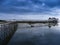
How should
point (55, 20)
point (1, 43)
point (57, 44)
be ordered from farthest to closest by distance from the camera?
point (55, 20)
point (57, 44)
point (1, 43)

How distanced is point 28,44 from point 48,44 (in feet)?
9.98

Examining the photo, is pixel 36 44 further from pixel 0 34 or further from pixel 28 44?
pixel 0 34

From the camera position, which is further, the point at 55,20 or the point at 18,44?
the point at 55,20

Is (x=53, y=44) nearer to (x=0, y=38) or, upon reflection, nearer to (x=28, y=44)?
(x=28, y=44)

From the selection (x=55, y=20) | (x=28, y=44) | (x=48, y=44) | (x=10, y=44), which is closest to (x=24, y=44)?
(x=28, y=44)

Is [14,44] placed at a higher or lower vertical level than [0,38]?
lower

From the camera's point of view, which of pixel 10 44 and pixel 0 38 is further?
pixel 10 44

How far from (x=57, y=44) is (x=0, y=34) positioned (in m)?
8.51

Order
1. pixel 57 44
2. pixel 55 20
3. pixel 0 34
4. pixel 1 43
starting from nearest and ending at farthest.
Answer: pixel 1 43 < pixel 0 34 < pixel 57 44 < pixel 55 20

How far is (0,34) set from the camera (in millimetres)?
19547

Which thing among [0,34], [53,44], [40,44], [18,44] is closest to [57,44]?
[53,44]


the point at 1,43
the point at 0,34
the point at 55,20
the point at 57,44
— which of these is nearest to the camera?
the point at 1,43

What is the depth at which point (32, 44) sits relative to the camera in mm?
21641

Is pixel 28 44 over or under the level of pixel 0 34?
under
